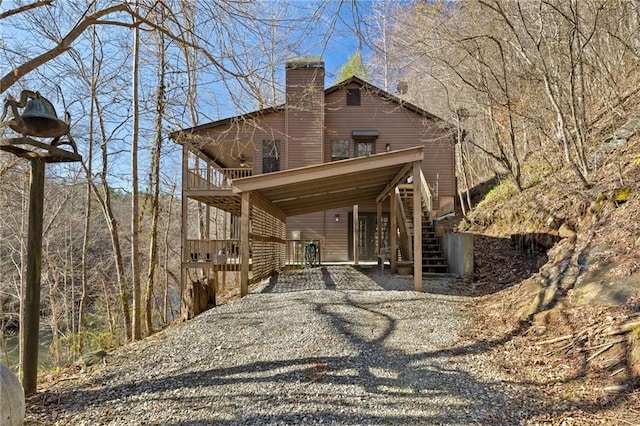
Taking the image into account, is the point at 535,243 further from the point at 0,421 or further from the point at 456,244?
the point at 0,421

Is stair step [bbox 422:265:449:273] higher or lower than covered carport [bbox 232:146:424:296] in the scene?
lower

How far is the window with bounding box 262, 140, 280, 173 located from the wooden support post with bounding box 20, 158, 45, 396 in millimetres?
10952

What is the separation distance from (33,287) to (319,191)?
6818 millimetres

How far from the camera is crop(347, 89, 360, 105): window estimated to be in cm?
1482

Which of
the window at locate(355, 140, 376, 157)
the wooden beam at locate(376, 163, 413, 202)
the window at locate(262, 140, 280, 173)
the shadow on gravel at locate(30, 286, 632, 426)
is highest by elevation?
the window at locate(355, 140, 376, 157)

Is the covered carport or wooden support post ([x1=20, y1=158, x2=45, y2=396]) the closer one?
wooden support post ([x1=20, y1=158, x2=45, y2=396])

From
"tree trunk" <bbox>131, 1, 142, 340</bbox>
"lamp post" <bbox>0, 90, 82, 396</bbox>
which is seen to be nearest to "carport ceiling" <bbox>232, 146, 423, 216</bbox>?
"tree trunk" <bbox>131, 1, 142, 340</bbox>

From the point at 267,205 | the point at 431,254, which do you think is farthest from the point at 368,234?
the point at 267,205

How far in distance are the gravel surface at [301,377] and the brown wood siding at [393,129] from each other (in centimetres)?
994

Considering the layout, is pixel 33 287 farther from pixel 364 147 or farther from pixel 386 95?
pixel 386 95

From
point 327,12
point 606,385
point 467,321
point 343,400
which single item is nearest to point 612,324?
point 606,385

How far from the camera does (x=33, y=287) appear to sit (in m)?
3.26

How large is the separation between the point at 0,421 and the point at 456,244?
8495 mm

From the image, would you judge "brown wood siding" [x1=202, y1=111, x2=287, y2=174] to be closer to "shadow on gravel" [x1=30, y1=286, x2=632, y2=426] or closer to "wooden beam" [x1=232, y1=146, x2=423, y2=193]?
"wooden beam" [x1=232, y1=146, x2=423, y2=193]
